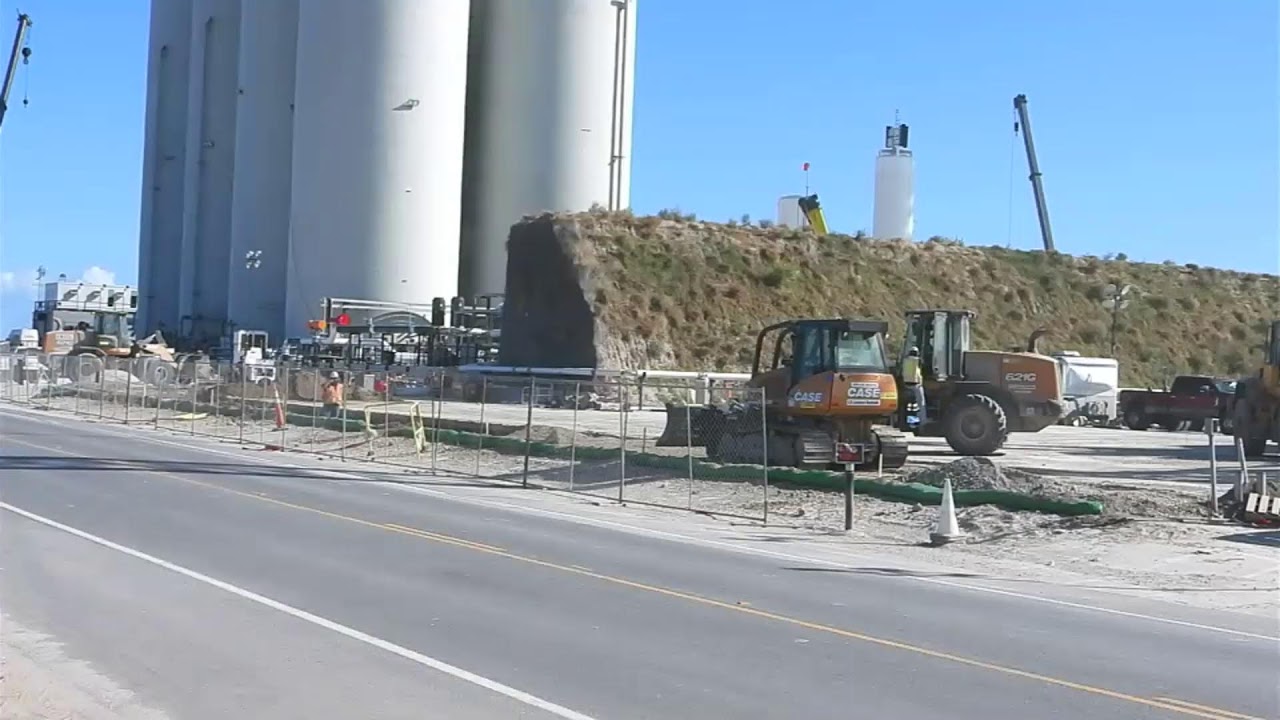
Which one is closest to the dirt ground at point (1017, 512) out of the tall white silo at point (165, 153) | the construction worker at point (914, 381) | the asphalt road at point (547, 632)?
the construction worker at point (914, 381)

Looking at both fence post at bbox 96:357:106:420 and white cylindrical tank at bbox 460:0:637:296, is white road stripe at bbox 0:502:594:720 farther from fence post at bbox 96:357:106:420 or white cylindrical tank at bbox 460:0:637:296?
white cylindrical tank at bbox 460:0:637:296

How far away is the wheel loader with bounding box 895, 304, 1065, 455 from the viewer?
28953 millimetres

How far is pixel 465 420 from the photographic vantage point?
3600 cm

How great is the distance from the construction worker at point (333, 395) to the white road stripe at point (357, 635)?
21.5 m

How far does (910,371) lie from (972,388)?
77.7 inches

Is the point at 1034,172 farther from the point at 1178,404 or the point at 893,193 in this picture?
the point at 1178,404

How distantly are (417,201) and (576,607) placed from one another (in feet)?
182

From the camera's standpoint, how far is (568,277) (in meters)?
58.1

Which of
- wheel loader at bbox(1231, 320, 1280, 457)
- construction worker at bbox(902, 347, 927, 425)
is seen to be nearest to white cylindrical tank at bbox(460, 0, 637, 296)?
construction worker at bbox(902, 347, 927, 425)

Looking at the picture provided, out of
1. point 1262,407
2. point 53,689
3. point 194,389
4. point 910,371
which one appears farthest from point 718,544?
point 194,389

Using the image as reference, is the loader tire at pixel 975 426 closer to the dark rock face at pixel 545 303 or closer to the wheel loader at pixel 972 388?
the wheel loader at pixel 972 388

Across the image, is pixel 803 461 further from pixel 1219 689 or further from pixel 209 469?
pixel 1219 689

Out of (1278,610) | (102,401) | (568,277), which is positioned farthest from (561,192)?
(1278,610)

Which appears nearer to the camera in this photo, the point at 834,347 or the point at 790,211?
the point at 834,347
